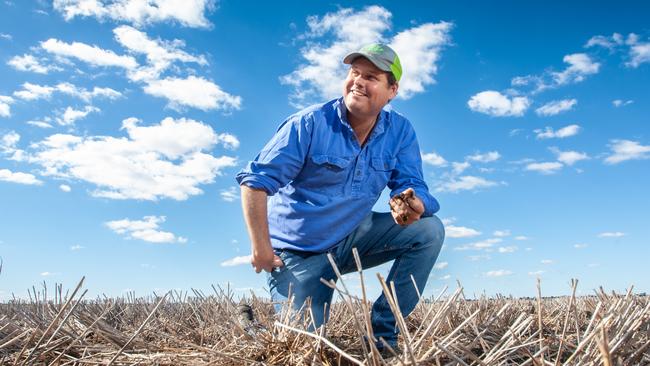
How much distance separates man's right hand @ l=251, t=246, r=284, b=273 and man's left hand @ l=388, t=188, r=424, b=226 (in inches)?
28.8

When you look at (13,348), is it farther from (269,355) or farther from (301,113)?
(301,113)

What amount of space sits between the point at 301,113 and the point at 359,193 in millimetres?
616

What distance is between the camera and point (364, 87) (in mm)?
3393

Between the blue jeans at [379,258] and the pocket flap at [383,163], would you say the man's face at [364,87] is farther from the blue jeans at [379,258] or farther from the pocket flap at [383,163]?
the blue jeans at [379,258]

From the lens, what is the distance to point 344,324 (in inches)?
128

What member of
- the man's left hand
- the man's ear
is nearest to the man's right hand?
the man's left hand

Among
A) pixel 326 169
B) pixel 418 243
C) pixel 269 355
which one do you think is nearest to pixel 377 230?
pixel 418 243

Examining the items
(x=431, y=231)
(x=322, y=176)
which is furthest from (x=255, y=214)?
(x=431, y=231)

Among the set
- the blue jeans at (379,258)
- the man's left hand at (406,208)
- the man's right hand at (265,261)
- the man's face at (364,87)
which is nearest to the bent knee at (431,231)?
the blue jeans at (379,258)

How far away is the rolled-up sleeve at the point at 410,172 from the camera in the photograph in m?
3.60

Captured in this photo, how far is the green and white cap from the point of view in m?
3.34

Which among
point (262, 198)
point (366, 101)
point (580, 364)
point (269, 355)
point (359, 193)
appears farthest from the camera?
point (359, 193)

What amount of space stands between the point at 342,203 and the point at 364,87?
28.0 inches

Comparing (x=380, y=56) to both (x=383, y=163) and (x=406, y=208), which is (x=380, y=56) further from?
(x=406, y=208)
